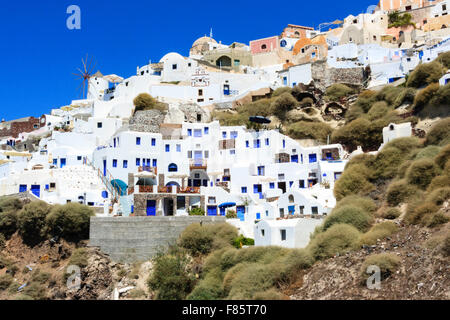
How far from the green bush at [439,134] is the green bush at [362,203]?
639 centimetres

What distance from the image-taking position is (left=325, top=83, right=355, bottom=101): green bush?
51375mm

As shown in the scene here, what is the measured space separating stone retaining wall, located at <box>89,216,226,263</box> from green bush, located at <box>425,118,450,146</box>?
1658 cm

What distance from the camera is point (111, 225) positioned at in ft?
109

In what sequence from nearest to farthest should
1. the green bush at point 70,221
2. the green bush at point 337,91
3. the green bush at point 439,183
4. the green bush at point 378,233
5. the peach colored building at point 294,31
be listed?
the green bush at point 378,233, the green bush at point 439,183, the green bush at point 70,221, the green bush at point 337,91, the peach colored building at point 294,31

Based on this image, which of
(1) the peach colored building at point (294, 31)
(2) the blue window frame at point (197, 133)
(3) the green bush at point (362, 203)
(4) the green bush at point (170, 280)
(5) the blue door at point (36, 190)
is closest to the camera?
(3) the green bush at point (362, 203)

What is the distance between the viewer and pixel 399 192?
27.1 m

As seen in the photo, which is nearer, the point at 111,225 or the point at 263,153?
the point at 111,225

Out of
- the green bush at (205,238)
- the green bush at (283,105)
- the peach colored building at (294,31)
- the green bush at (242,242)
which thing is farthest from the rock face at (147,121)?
the peach colored building at (294,31)

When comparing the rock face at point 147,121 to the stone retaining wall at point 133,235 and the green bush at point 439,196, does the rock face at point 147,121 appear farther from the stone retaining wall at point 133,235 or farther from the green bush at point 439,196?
the green bush at point 439,196

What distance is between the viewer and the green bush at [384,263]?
19.8 m

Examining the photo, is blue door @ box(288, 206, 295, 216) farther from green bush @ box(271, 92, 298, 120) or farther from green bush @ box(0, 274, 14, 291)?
green bush @ box(0, 274, 14, 291)

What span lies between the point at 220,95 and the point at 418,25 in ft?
95.9
